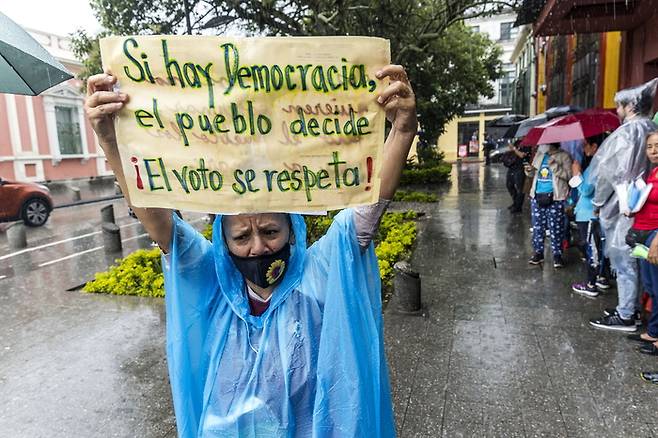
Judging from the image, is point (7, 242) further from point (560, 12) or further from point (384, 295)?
point (560, 12)

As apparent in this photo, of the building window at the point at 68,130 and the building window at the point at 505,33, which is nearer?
the building window at the point at 68,130

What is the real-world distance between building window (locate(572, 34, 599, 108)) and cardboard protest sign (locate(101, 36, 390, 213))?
37.8ft

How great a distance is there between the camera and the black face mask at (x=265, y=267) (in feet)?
5.85

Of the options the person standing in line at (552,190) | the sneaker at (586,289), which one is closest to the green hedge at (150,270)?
the person standing in line at (552,190)

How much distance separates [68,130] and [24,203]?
1332 centimetres

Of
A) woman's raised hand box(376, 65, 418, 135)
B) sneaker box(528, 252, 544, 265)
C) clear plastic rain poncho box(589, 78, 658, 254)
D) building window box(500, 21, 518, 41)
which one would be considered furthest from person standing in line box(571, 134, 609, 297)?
building window box(500, 21, 518, 41)

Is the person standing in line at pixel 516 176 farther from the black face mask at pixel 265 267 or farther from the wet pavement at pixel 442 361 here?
the black face mask at pixel 265 267

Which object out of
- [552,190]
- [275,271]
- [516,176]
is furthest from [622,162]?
[516,176]

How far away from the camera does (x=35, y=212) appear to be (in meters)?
13.1

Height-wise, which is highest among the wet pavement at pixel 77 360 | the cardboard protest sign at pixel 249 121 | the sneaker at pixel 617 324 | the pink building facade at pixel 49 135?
the pink building facade at pixel 49 135

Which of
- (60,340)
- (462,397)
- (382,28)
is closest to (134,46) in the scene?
(462,397)

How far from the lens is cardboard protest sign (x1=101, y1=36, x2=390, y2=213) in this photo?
157 centimetres

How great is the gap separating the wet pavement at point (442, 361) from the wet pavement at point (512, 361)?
0.01 m

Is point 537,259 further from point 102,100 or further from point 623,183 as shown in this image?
point 102,100
